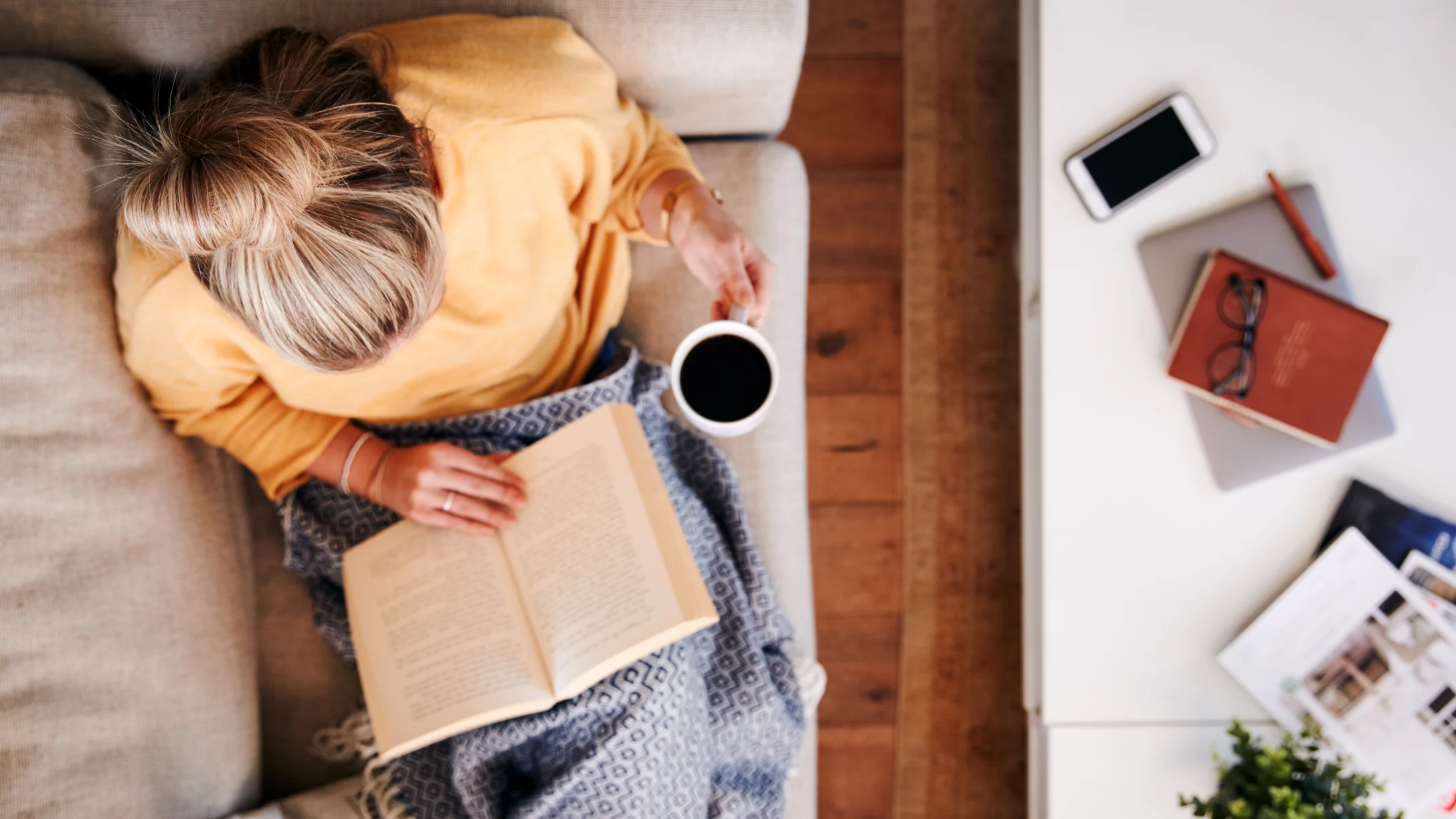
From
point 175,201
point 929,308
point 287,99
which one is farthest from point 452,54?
point 929,308

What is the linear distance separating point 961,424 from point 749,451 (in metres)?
0.52

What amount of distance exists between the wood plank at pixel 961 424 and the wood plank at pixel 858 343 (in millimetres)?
28

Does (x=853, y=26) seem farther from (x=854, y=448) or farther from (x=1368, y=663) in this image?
(x=1368, y=663)

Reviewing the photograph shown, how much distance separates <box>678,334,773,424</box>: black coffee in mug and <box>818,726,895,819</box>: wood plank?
0.89 metres

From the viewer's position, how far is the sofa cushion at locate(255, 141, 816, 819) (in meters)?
1.03

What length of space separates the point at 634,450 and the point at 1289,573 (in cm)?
67

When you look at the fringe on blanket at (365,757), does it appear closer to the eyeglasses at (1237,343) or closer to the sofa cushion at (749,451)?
the sofa cushion at (749,451)

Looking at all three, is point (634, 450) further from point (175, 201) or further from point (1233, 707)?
point (1233, 707)

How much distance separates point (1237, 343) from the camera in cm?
86

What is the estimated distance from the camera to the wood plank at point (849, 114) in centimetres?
148

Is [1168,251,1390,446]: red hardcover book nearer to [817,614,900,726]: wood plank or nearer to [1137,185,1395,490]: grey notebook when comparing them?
[1137,185,1395,490]: grey notebook

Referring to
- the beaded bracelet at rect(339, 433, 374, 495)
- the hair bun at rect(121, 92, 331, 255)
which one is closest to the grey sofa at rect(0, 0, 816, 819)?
the beaded bracelet at rect(339, 433, 374, 495)

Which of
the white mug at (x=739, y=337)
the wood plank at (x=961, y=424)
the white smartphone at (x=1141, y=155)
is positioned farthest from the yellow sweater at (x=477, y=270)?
the wood plank at (x=961, y=424)

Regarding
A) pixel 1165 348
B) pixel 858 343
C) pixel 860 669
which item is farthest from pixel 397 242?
pixel 860 669
